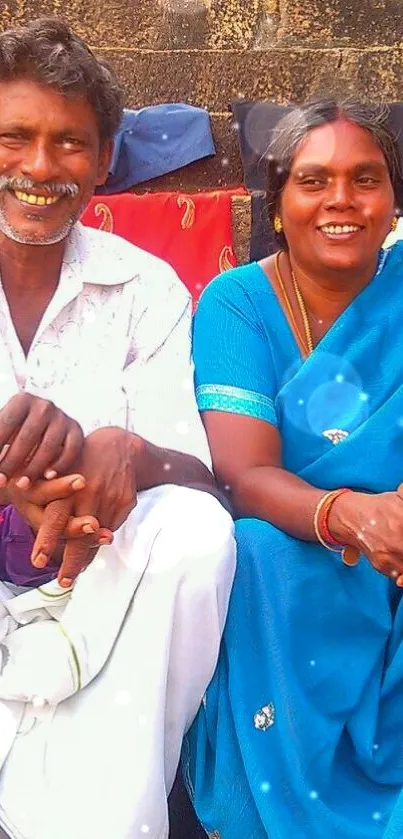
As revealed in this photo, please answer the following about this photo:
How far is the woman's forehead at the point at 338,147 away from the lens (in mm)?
2158

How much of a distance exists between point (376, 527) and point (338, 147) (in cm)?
82

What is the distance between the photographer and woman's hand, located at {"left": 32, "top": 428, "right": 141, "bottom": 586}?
1.66 meters

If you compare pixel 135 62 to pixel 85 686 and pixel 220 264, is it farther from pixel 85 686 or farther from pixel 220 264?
pixel 85 686

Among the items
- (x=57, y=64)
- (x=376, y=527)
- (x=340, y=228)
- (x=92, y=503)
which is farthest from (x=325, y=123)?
(x=92, y=503)

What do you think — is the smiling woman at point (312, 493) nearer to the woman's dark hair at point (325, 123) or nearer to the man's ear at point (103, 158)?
the woman's dark hair at point (325, 123)

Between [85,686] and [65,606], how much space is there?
14 centimetres

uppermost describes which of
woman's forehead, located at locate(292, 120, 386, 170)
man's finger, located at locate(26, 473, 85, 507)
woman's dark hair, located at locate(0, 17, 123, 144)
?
woman's dark hair, located at locate(0, 17, 123, 144)

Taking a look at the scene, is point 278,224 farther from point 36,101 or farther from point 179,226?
point 179,226

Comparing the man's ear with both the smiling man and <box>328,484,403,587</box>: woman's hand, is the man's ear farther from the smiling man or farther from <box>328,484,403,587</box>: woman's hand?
<box>328,484,403,587</box>: woman's hand

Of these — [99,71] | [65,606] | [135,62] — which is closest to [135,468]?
[65,606]

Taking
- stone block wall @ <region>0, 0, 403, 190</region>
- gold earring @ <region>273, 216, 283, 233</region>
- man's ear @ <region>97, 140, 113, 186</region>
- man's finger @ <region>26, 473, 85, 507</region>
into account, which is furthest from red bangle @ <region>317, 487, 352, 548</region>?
stone block wall @ <region>0, 0, 403, 190</region>

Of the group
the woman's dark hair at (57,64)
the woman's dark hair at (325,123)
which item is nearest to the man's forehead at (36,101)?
the woman's dark hair at (57,64)

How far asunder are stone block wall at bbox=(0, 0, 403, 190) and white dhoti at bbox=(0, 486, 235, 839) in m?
1.81

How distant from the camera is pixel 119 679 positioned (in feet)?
5.44
